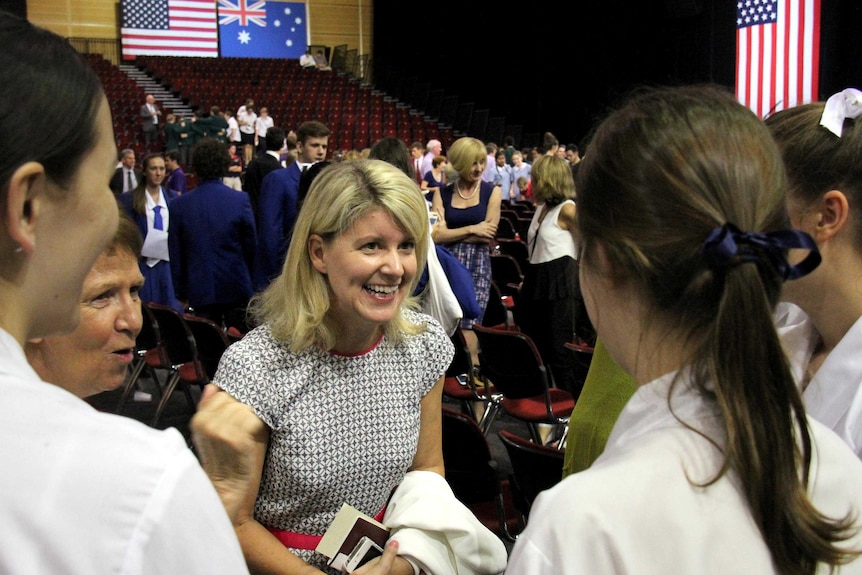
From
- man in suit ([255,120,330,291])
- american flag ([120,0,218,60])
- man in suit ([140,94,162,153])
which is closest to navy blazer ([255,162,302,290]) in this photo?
man in suit ([255,120,330,291])

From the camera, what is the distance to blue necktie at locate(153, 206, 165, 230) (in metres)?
5.91

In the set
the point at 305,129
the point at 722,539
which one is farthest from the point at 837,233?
the point at 305,129

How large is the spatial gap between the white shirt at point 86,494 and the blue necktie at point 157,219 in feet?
18.1

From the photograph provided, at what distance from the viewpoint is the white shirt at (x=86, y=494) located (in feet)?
1.97

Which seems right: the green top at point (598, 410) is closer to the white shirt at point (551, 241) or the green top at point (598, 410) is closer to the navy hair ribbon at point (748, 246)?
the navy hair ribbon at point (748, 246)

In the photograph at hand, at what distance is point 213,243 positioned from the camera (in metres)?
5.12

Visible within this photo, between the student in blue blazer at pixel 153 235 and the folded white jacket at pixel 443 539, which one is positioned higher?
the folded white jacket at pixel 443 539

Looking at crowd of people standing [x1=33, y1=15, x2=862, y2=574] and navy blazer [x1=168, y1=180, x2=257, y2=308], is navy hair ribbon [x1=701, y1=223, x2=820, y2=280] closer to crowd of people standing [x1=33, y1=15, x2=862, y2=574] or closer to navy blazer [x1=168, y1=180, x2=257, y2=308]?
crowd of people standing [x1=33, y1=15, x2=862, y2=574]

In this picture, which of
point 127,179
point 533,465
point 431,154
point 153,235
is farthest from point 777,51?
point 533,465

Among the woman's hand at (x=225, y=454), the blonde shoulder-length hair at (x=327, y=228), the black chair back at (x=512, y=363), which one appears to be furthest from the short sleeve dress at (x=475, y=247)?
the woman's hand at (x=225, y=454)

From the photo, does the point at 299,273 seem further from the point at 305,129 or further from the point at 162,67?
the point at 162,67

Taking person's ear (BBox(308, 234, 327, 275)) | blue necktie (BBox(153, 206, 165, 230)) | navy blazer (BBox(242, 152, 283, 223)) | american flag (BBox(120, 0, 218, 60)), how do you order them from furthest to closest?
american flag (BBox(120, 0, 218, 60)), navy blazer (BBox(242, 152, 283, 223)), blue necktie (BBox(153, 206, 165, 230)), person's ear (BBox(308, 234, 327, 275))

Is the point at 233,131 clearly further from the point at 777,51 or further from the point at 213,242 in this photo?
the point at 213,242

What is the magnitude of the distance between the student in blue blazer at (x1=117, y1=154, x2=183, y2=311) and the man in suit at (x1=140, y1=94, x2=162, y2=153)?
40.1 feet
